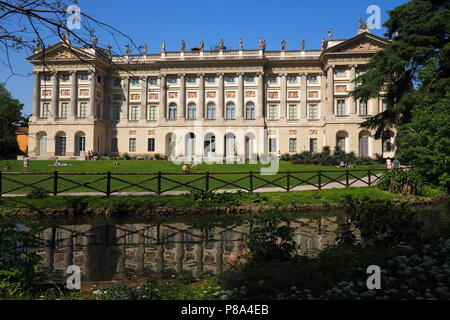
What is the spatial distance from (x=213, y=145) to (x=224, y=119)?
374 centimetres

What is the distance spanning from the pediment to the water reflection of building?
32073 millimetres

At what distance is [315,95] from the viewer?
4016 centimetres

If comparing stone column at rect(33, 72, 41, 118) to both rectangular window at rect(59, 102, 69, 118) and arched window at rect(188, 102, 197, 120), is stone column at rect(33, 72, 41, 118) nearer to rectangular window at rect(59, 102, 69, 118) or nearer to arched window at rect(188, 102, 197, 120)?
rectangular window at rect(59, 102, 69, 118)

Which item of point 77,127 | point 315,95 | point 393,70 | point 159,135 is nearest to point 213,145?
point 159,135

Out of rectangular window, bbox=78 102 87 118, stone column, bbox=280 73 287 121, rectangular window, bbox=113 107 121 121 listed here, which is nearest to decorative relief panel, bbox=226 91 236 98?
stone column, bbox=280 73 287 121

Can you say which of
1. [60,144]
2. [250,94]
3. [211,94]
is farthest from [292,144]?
[60,144]

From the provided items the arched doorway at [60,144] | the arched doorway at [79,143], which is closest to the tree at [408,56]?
the arched doorway at [79,143]

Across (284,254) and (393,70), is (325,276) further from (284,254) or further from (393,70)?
(393,70)

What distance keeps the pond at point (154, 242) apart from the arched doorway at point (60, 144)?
33.6 m

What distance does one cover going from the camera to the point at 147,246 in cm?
767

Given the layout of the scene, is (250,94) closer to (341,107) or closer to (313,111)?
(313,111)

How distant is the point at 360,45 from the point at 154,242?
37.4 metres

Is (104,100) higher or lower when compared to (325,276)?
higher
